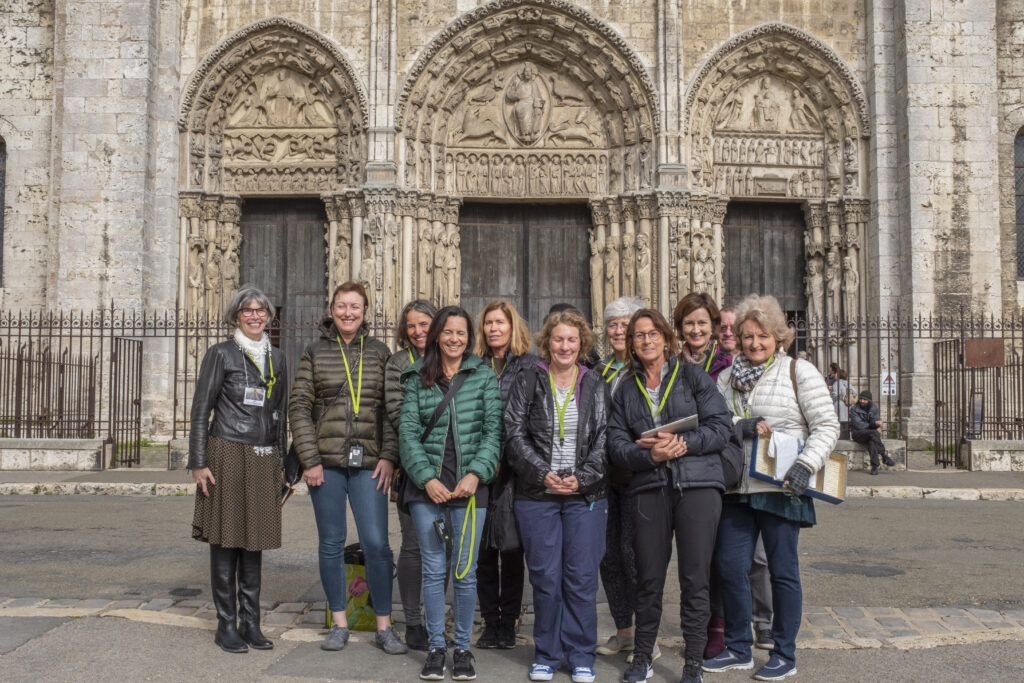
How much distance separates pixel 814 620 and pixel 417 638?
7.72ft

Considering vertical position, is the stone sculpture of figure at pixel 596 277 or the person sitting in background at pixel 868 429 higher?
the stone sculpture of figure at pixel 596 277

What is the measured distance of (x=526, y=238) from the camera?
17.2 meters

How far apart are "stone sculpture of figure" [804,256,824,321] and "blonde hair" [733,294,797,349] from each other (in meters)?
12.5

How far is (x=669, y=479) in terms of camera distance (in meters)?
4.61

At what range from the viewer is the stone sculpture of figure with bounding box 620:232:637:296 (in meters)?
16.3

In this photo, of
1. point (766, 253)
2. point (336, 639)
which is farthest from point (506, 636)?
point (766, 253)

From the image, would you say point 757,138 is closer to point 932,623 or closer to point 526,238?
point 526,238

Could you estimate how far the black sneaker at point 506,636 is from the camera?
5125 millimetres

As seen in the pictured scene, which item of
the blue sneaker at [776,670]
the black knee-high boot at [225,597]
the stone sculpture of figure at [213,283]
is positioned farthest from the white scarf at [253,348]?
the stone sculpture of figure at [213,283]

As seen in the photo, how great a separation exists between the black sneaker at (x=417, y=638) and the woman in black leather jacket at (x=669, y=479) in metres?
1.12

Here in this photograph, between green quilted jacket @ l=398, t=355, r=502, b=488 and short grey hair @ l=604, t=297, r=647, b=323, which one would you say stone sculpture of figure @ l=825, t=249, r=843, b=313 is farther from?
green quilted jacket @ l=398, t=355, r=502, b=488

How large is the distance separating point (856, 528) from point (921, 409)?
702 cm

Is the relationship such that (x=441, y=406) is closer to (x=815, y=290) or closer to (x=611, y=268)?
(x=611, y=268)

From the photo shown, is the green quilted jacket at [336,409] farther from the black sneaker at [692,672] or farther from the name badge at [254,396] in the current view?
the black sneaker at [692,672]
